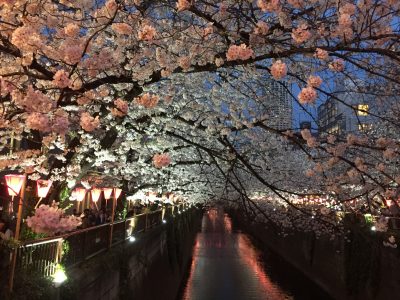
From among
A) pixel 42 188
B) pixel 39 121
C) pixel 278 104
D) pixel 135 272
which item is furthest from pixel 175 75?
pixel 135 272

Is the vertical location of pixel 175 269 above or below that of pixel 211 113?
below

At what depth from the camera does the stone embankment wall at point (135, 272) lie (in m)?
9.52

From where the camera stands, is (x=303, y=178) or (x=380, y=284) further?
(x=303, y=178)

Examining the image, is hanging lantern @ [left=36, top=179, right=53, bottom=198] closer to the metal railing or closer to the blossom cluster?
the metal railing

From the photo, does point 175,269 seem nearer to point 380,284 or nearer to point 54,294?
point 380,284

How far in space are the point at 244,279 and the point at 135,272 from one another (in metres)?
15.3

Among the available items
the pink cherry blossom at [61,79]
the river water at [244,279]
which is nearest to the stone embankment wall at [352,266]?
the river water at [244,279]

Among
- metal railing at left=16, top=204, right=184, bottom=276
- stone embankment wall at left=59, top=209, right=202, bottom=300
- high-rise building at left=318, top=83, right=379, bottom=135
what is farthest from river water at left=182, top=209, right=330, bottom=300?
metal railing at left=16, top=204, right=184, bottom=276

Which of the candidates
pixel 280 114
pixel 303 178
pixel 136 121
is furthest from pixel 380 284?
pixel 136 121

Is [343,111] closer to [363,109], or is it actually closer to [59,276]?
[363,109]

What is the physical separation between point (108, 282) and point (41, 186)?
313 centimetres

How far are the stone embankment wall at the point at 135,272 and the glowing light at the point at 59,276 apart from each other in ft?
0.44

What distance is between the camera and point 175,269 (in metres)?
25.5

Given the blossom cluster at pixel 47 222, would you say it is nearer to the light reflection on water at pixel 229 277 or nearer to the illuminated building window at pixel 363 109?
the illuminated building window at pixel 363 109
